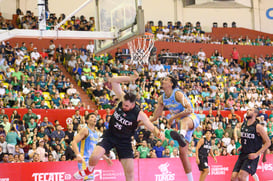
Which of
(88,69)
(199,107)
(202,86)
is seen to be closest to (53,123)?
(88,69)

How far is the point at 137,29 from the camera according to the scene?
34.3ft

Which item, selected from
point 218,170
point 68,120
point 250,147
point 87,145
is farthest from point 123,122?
point 68,120

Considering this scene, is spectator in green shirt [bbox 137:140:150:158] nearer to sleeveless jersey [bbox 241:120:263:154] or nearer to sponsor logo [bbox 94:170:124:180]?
sponsor logo [bbox 94:170:124:180]

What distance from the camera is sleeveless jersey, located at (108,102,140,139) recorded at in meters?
8.87

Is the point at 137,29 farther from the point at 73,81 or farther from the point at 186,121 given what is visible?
the point at 73,81

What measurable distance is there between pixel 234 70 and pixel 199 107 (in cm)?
755

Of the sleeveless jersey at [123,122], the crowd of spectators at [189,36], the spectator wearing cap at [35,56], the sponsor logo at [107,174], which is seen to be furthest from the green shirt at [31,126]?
the crowd of spectators at [189,36]

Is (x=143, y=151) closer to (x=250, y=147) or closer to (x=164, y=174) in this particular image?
(x=164, y=174)

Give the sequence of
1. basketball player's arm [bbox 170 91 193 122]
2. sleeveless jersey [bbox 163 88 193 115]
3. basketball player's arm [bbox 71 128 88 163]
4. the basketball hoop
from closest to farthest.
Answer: basketball player's arm [bbox 170 91 193 122], basketball player's arm [bbox 71 128 88 163], sleeveless jersey [bbox 163 88 193 115], the basketball hoop

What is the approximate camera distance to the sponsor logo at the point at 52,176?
13.4 meters

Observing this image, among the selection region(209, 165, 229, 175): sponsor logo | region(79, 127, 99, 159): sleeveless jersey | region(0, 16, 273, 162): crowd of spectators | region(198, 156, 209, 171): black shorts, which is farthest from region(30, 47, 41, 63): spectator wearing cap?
region(79, 127, 99, 159): sleeveless jersey

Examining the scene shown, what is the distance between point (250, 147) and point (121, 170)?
204 inches

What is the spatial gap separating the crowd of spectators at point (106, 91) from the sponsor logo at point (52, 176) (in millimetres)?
1530

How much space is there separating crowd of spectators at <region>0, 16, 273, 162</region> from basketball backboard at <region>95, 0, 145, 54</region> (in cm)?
551
